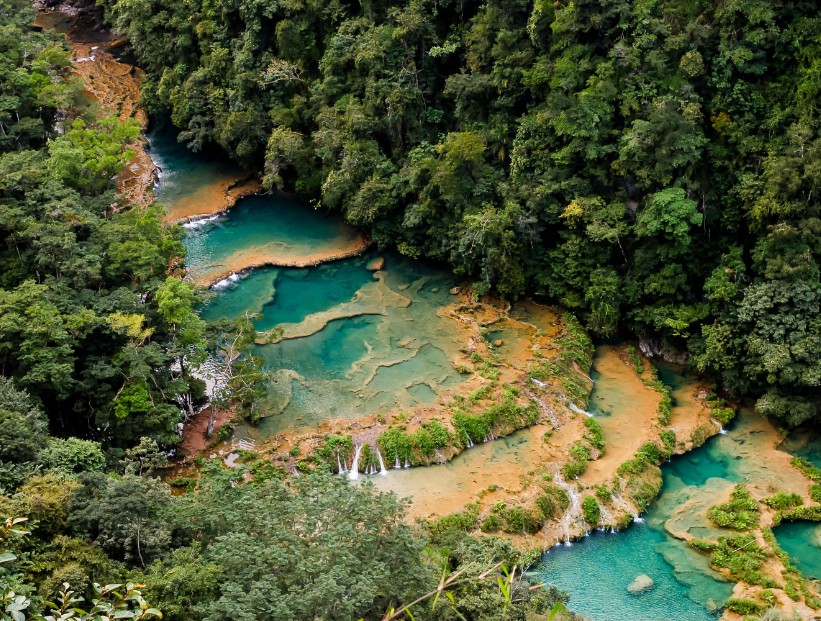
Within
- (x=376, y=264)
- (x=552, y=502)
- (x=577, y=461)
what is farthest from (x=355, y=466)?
(x=376, y=264)

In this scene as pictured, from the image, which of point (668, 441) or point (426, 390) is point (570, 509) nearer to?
point (668, 441)

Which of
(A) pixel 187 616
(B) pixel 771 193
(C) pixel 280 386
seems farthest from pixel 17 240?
(B) pixel 771 193

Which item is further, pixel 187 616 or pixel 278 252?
pixel 278 252

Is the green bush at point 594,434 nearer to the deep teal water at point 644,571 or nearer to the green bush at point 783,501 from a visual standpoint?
the deep teal water at point 644,571

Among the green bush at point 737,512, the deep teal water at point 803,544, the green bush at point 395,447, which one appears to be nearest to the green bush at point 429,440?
the green bush at point 395,447

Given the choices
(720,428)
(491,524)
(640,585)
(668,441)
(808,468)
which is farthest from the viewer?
(720,428)

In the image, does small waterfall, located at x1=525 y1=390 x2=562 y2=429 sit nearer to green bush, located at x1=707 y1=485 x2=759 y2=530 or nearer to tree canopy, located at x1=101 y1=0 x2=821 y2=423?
tree canopy, located at x1=101 y1=0 x2=821 y2=423

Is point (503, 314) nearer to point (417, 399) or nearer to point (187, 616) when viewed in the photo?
point (417, 399)
